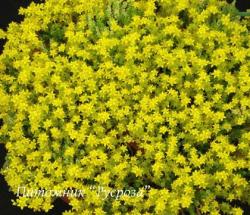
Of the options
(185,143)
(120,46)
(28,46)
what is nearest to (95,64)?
(120,46)

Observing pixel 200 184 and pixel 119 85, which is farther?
pixel 119 85

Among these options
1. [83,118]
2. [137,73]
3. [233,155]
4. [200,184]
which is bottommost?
[200,184]

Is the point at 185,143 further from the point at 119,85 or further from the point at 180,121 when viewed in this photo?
the point at 119,85

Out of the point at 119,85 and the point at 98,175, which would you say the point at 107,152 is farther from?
the point at 119,85

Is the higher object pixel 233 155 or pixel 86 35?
pixel 86 35

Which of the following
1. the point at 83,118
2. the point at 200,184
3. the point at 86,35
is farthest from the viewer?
the point at 86,35

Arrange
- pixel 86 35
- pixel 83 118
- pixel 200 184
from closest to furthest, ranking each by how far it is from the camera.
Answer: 1. pixel 200 184
2. pixel 83 118
3. pixel 86 35
